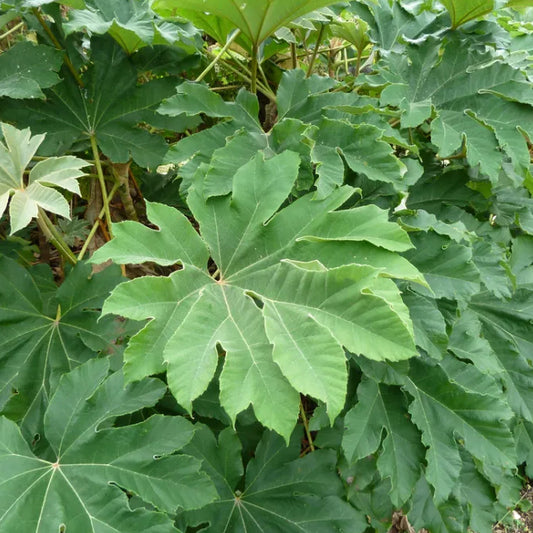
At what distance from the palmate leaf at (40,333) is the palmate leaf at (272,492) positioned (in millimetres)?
288

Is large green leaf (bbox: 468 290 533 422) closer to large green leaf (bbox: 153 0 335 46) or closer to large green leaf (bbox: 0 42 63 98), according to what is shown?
large green leaf (bbox: 153 0 335 46)

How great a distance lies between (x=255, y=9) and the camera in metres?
1.03

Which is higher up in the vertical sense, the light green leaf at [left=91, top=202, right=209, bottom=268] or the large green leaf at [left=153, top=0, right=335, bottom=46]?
the large green leaf at [left=153, top=0, right=335, bottom=46]

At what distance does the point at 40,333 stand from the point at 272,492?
1.90ft

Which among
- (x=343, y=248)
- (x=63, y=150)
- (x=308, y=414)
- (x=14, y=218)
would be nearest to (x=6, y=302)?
(x=14, y=218)

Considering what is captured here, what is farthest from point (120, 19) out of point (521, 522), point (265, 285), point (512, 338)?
point (521, 522)

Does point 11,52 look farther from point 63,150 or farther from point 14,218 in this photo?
point 14,218

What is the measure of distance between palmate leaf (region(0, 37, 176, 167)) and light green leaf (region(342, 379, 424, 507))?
0.68 metres

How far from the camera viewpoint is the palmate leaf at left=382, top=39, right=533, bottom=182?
109 centimetres

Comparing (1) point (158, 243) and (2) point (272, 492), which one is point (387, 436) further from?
(1) point (158, 243)

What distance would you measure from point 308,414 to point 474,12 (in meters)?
1.07

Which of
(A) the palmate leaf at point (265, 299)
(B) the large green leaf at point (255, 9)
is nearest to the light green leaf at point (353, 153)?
(A) the palmate leaf at point (265, 299)

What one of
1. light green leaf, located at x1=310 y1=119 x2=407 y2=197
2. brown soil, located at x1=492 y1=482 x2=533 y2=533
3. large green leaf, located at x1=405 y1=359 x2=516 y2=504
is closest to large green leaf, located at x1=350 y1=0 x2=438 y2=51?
light green leaf, located at x1=310 y1=119 x2=407 y2=197

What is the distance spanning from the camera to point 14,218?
0.80 meters
